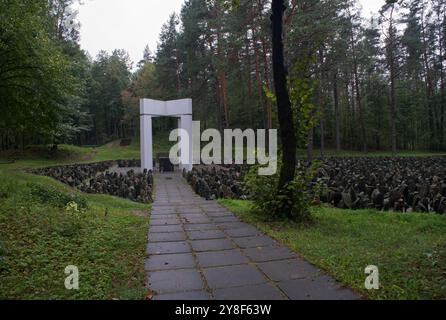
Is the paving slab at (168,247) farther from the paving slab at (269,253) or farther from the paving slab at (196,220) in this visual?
the paving slab at (196,220)

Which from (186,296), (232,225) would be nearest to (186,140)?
(232,225)

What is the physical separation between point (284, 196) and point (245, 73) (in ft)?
70.7

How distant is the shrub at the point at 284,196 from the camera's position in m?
6.04

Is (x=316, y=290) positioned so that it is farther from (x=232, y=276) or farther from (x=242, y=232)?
(x=242, y=232)

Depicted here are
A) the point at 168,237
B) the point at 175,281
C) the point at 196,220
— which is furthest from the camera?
the point at 196,220

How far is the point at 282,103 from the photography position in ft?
19.5

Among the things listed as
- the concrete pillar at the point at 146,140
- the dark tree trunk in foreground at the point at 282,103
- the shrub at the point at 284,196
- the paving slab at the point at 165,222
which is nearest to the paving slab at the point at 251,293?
the shrub at the point at 284,196

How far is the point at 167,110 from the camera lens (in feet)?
59.2

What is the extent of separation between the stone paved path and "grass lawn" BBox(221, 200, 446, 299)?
0.23 metres

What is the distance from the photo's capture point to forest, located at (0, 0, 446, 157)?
10891 millimetres

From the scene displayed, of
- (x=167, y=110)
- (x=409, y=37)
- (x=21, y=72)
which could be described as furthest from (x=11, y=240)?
(x=409, y=37)

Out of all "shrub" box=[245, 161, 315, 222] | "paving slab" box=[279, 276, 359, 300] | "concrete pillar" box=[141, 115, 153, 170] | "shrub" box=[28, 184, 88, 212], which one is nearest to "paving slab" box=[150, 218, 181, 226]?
"shrub" box=[28, 184, 88, 212]

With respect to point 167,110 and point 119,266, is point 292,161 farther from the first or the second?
point 167,110
